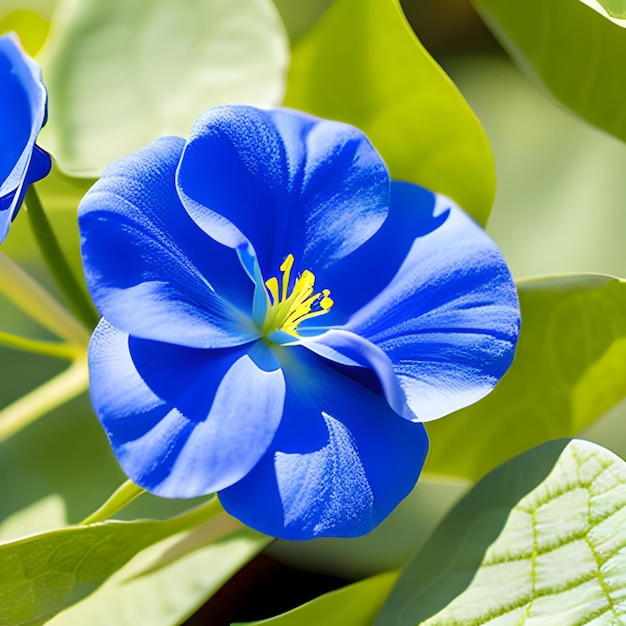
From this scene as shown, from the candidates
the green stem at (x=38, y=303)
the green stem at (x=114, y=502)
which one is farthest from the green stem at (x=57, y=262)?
the green stem at (x=114, y=502)

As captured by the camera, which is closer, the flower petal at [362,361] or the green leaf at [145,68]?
the flower petal at [362,361]

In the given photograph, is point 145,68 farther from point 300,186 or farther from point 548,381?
point 548,381

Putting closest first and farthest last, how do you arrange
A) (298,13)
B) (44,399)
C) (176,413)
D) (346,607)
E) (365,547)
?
(176,413) → (346,607) → (44,399) → (365,547) → (298,13)

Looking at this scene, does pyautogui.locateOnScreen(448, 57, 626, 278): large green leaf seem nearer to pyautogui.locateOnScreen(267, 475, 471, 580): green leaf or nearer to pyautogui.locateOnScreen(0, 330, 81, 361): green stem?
pyautogui.locateOnScreen(267, 475, 471, 580): green leaf

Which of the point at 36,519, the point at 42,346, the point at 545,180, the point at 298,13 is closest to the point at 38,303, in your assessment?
the point at 42,346

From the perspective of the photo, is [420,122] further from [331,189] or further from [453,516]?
[453,516]

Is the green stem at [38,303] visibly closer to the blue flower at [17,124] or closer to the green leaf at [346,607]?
the blue flower at [17,124]
